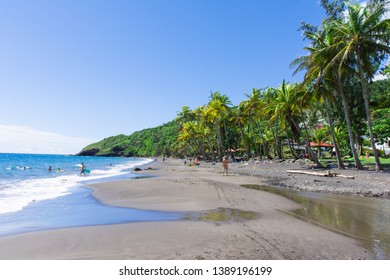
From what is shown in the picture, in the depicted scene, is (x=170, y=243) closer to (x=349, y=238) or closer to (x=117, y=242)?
(x=117, y=242)

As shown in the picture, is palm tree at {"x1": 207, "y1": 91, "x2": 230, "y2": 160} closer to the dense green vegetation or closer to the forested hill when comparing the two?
the dense green vegetation

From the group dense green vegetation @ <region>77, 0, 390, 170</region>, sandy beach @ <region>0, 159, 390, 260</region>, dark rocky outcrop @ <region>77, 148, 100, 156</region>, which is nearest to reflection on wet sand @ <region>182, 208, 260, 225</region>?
sandy beach @ <region>0, 159, 390, 260</region>

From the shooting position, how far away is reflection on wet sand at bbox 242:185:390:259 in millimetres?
5742

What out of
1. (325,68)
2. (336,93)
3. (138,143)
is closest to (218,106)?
(336,93)

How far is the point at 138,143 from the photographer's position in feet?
527

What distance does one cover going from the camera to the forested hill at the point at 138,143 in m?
139

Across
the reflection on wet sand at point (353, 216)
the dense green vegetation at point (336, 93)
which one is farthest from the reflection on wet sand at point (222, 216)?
the dense green vegetation at point (336, 93)

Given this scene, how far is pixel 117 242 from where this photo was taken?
18.7ft

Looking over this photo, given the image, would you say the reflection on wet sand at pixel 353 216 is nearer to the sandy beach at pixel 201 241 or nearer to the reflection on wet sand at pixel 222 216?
the sandy beach at pixel 201 241

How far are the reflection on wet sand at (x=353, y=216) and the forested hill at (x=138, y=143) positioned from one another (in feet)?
370

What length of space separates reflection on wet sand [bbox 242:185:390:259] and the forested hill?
113 meters

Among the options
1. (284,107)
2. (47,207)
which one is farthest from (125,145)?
(47,207)

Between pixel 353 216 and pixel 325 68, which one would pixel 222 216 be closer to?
pixel 353 216

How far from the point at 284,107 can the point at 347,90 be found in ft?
21.0
